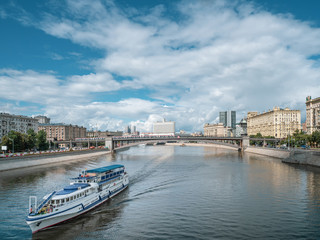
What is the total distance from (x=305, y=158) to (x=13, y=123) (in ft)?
510

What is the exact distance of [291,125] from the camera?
173 meters

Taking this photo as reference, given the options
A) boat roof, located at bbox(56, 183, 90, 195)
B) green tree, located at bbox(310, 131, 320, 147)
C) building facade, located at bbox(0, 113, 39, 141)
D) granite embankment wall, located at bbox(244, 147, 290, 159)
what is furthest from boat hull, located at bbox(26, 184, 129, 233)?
building facade, located at bbox(0, 113, 39, 141)

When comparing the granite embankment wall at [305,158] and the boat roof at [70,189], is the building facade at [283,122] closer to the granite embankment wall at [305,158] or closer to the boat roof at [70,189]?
the granite embankment wall at [305,158]

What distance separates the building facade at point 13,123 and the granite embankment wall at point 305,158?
143 meters

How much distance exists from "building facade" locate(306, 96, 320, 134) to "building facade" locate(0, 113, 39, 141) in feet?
565

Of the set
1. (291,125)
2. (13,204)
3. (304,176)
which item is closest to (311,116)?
(291,125)

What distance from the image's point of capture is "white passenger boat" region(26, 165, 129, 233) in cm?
2616

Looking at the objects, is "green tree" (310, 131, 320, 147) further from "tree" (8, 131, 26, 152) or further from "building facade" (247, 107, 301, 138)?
"tree" (8, 131, 26, 152)

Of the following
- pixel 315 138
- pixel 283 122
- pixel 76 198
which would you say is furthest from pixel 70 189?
pixel 283 122

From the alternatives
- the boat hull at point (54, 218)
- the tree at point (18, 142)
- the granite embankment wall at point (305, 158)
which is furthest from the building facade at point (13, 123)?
the granite embankment wall at point (305, 158)

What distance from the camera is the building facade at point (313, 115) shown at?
140 metres

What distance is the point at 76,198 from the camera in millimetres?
30547

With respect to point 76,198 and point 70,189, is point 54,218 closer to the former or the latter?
point 76,198

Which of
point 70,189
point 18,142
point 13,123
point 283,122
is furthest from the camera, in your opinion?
point 283,122
